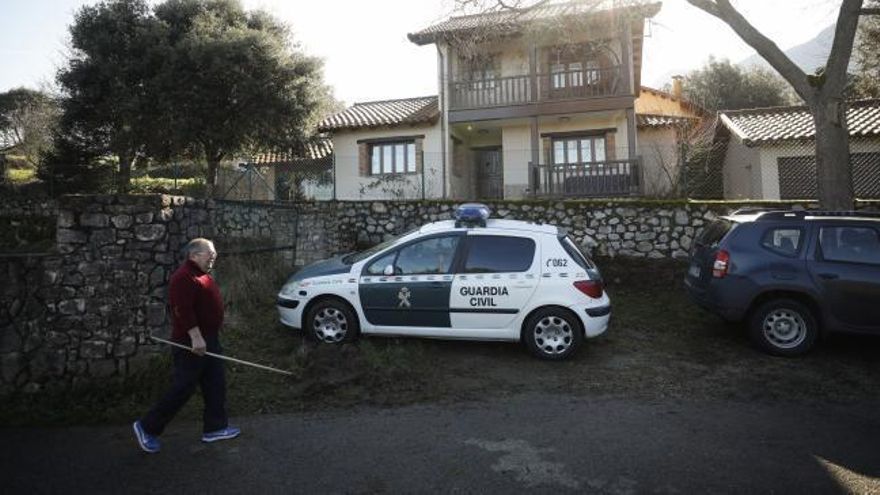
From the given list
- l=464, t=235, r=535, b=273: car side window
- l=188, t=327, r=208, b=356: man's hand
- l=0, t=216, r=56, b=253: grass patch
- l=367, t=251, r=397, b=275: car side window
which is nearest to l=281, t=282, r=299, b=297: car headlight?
l=367, t=251, r=397, b=275: car side window

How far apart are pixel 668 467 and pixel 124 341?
17.2 ft

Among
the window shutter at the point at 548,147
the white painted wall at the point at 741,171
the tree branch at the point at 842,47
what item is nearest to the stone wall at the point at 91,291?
the tree branch at the point at 842,47

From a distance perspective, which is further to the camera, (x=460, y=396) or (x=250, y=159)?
(x=250, y=159)

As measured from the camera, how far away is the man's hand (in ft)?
13.8

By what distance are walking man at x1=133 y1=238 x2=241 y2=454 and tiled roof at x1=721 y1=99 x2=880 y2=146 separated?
16.2m

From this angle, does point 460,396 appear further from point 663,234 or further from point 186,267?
point 663,234

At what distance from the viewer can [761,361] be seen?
6461 mm

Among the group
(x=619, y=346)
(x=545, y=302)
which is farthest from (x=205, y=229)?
(x=619, y=346)

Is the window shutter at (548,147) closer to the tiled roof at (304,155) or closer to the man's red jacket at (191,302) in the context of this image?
the tiled roof at (304,155)

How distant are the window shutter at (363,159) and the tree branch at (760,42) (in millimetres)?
11091

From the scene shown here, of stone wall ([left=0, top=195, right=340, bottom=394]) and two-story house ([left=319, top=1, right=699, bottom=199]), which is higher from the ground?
two-story house ([left=319, top=1, right=699, bottom=199])

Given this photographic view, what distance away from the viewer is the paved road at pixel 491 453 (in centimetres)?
368

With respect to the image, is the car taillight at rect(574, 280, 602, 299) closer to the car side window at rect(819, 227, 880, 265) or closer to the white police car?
the white police car

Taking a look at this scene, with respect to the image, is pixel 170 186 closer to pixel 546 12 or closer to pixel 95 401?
pixel 546 12
